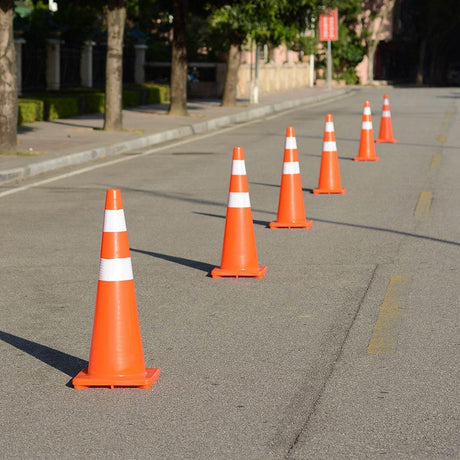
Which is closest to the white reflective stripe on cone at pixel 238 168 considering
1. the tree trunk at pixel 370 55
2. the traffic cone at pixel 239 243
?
the traffic cone at pixel 239 243

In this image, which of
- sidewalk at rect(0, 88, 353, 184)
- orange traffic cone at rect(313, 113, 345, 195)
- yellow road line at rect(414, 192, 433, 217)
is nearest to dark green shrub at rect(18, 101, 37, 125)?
sidewalk at rect(0, 88, 353, 184)

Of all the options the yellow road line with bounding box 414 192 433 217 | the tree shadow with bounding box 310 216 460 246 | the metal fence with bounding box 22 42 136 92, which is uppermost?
the metal fence with bounding box 22 42 136 92

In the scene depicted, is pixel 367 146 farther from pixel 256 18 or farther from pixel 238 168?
pixel 256 18

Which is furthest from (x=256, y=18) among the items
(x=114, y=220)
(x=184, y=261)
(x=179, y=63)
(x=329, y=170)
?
(x=114, y=220)

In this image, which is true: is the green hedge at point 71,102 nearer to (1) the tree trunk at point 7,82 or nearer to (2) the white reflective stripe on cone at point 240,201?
(1) the tree trunk at point 7,82

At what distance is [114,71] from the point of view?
24484 millimetres

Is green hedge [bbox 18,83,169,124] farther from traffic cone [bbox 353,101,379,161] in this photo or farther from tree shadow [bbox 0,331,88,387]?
tree shadow [bbox 0,331,88,387]

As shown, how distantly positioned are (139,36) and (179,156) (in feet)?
75.8

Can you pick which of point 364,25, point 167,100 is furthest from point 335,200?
point 364,25

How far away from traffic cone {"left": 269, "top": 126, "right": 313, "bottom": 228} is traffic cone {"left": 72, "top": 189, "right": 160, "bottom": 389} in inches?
197

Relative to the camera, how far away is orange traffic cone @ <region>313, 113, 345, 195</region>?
44.7 ft

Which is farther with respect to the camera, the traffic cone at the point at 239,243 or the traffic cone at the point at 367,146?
the traffic cone at the point at 367,146

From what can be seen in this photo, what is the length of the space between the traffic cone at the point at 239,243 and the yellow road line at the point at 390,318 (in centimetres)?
105

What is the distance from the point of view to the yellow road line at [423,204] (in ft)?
40.2
